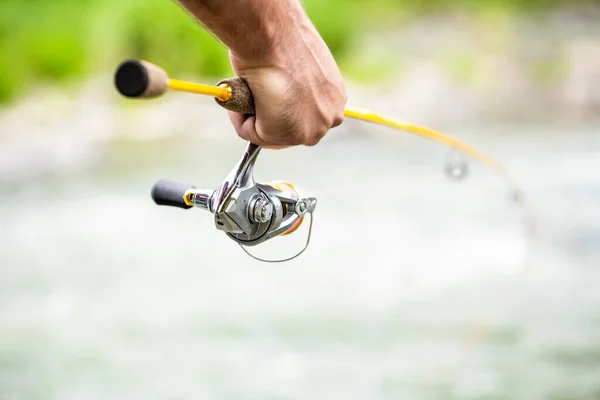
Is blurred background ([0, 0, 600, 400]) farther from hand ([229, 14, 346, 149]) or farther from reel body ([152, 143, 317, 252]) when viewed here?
hand ([229, 14, 346, 149])

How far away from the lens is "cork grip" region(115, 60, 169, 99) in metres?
0.63

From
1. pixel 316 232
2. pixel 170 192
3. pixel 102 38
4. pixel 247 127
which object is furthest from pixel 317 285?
pixel 102 38

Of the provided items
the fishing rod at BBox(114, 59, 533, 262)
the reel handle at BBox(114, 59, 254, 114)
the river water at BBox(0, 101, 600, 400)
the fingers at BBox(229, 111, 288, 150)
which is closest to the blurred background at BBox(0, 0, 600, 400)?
the river water at BBox(0, 101, 600, 400)

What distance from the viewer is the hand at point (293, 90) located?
0.77 m

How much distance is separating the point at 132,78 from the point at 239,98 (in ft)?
A: 0.47

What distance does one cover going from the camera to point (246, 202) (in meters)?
0.90

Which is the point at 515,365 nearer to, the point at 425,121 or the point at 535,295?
the point at 535,295

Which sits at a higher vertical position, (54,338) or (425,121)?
(425,121)

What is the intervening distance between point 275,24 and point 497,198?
376 centimetres

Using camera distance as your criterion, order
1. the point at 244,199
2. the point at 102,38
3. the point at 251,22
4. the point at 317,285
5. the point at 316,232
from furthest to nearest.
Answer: the point at 102,38
the point at 316,232
the point at 317,285
the point at 244,199
the point at 251,22

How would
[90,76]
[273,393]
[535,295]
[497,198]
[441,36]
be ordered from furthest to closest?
[441,36] < [90,76] < [497,198] < [535,295] < [273,393]

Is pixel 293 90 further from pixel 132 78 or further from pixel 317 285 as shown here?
pixel 317 285

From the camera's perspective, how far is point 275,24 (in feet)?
2.48

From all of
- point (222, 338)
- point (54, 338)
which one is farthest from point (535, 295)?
point (54, 338)
